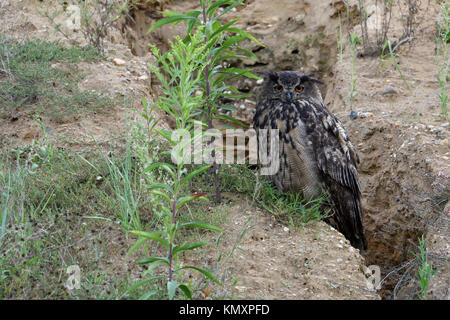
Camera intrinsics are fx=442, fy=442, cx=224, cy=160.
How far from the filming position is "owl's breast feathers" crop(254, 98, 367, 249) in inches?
147

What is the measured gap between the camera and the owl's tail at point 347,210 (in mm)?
3814

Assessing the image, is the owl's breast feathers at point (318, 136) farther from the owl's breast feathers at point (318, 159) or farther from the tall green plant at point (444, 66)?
the tall green plant at point (444, 66)

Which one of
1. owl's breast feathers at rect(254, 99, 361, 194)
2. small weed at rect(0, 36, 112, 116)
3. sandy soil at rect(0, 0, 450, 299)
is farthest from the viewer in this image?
small weed at rect(0, 36, 112, 116)

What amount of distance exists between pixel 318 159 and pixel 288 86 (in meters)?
0.70

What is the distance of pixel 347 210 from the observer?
3.85 metres

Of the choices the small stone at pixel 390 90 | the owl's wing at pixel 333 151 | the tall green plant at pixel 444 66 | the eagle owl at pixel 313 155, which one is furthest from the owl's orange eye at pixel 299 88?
the small stone at pixel 390 90

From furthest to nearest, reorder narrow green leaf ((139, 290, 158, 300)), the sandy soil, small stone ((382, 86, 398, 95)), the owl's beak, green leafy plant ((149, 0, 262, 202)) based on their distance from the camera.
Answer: small stone ((382, 86, 398, 95)) → the owl's beak → green leafy plant ((149, 0, 262, 202)) → the sandy soil → narrow green leaf ((139, 290, 158, 300))

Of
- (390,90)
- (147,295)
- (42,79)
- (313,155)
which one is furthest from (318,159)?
(42,79)

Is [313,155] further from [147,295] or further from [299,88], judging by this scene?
[147,295]

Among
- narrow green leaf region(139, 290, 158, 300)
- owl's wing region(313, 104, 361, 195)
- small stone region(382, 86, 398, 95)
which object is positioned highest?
small stone region(382, 86, 398, 95)

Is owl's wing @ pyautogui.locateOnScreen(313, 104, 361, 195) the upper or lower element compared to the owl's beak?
lower

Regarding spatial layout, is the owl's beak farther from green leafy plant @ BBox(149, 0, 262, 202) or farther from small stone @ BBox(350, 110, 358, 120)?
small stone @ BBox(350, 110, 358, 120)

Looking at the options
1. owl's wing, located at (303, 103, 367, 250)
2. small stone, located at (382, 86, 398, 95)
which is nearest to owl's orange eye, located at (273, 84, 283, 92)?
owl's wing, located at (303, 103, 367, 250)
